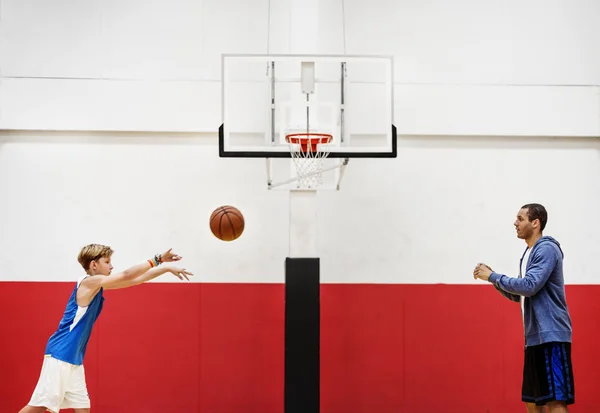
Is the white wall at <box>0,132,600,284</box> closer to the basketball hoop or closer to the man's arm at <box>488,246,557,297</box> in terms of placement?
the basketball hoop

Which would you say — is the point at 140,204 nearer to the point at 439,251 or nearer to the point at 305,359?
the point at 305,359

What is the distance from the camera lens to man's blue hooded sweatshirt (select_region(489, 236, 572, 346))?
14.2ft

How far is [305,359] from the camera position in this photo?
521 cm

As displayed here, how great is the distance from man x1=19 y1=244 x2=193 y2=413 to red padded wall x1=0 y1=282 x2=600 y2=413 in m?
1.46

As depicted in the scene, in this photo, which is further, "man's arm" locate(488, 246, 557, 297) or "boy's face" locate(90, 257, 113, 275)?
"boy's face" locate(90, 257, 113, 275)

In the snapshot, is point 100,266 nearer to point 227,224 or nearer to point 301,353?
point 227,224

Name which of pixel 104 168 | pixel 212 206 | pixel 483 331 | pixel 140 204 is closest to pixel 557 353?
pixel 483 331

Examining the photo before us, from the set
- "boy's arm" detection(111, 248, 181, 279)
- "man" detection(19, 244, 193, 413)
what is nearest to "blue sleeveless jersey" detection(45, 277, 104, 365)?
"man" detection(19, 244, 193, 413)

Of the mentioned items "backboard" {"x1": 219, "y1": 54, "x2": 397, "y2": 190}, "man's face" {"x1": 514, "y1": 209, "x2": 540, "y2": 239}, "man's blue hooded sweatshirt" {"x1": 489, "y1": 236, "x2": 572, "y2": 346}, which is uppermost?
"backboard" {"x1": 219, "y1": 54, "x2": 397, "y2": 190}

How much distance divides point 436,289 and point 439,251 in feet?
1.17

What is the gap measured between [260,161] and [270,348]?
173 cm

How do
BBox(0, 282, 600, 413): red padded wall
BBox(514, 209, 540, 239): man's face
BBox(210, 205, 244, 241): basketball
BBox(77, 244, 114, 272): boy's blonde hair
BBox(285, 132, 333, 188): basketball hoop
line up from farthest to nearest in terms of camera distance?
BBox(0, 282, 600, 413): red padded wall
BBox(210, 205, 244, 241): basketball
BBox(285, 132, 333, 188): basketball hoop
BBox(514, 209, 540, 239): man's face
BBox(77, 244, 114, 272): boy's blonde hair

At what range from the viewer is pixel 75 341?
172 inches

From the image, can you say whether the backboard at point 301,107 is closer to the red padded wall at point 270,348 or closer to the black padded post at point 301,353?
the black padded post at point 301,353
